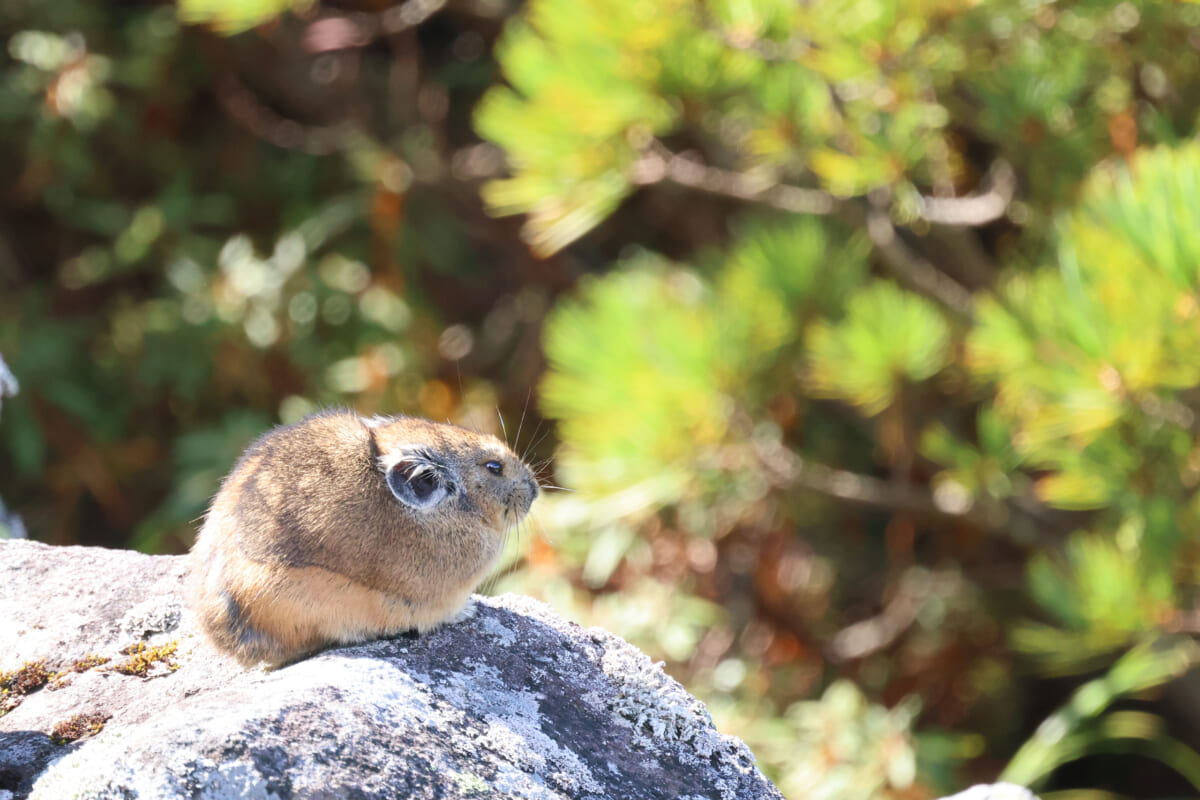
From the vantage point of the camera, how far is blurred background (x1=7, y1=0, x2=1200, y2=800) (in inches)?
129

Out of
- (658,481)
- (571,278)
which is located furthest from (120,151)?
(658,481)

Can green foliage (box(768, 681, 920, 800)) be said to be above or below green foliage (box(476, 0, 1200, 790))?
below

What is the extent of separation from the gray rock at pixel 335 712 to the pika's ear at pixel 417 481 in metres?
0.26

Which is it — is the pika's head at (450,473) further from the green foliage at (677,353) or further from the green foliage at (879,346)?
the green foliage at (879,346)

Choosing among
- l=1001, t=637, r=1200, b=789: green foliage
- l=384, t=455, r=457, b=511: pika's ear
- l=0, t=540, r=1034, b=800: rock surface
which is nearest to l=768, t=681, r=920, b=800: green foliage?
l=1001, t=637, r=1200, b=789: green foliage

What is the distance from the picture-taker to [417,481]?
8.13 feet

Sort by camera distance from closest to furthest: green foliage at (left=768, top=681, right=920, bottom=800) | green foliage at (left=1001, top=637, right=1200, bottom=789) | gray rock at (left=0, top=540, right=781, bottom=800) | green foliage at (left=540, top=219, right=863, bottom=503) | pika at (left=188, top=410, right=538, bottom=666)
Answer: gray rock at (left=0, top=540, right=781, bottom=800), pika at (left=188, top=410, right=538, bottom=666), green foliage at (left=1001, top=637, right=1200, bottom=789), green foliage at (left=540, top=219, right=863, bottom=503), green foliage at (left=768, top=681, right=920, bottom=800)

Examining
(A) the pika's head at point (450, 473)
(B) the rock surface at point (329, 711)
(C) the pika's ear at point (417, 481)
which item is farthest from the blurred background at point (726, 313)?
(B) the rock surface at point (329, 711)

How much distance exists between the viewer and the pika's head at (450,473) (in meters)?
2.44

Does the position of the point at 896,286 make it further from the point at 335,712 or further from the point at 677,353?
the point at 335,712

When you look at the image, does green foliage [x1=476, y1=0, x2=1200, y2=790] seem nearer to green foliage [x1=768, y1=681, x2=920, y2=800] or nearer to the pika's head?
green foliage [x1=768, y1=681, x2=920, y2=800]

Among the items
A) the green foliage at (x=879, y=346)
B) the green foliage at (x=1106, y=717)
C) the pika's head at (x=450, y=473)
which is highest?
the pika's head at (x=450, y=473)

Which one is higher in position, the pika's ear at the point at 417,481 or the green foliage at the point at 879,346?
the pika's ear at the point at 417,481

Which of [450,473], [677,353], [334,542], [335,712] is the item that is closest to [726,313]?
[677,353]
